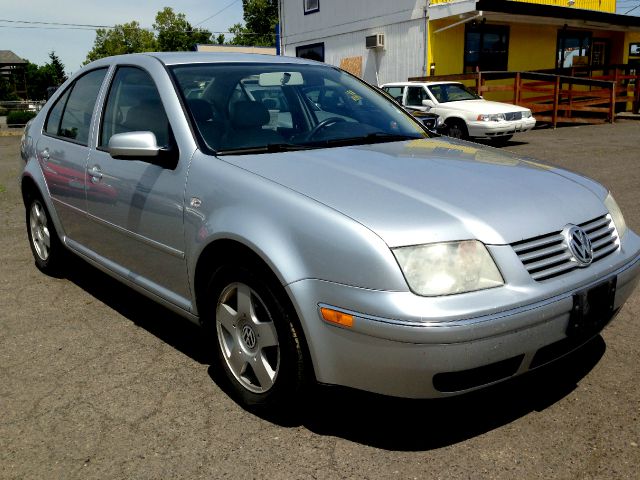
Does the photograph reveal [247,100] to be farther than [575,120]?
No

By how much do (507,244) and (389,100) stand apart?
212 centimetres

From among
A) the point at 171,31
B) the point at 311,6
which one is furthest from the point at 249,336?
the point at 171,31

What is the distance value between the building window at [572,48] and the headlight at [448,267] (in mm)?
22472

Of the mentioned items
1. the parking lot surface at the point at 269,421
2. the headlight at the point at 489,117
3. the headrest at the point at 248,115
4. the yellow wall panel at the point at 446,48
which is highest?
the yellow wall panel at the point at 446,48

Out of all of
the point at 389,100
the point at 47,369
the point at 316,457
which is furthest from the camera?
the point at 389,100

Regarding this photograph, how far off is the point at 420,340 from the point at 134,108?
2297mm

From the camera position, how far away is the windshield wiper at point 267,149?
3013 mm

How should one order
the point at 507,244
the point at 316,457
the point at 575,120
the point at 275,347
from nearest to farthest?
the point at 507,244 → the point at 316,457 → the point at 275,347 → the point at 575,120

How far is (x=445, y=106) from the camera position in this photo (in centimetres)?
1361

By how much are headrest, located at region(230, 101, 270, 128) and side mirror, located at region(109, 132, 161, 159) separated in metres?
0.44

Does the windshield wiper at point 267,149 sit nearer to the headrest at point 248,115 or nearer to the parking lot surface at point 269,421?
the headrest at point 248,115

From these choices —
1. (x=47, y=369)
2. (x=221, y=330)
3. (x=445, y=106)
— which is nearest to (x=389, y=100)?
(x=221, y=330)

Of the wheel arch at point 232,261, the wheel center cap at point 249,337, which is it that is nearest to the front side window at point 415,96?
the wheel arch at point 232,261

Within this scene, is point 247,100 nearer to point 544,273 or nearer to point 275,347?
point 275,347
